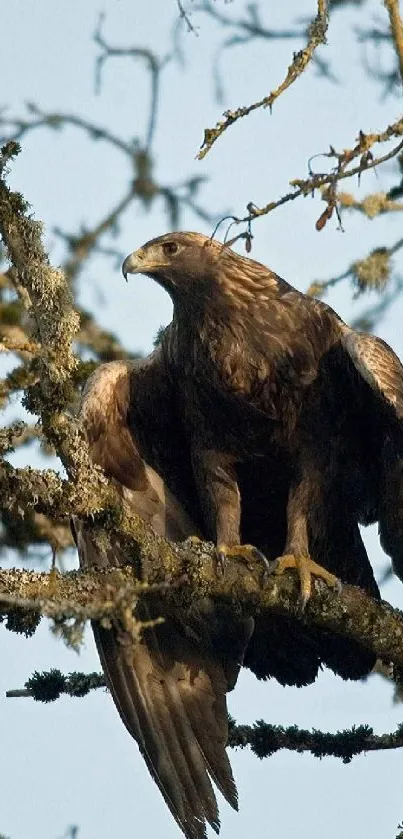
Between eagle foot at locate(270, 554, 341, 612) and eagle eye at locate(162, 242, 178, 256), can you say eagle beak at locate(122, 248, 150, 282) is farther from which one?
eagle foot at locate(270, 554, 341, 612)

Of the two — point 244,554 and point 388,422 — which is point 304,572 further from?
point 388,422

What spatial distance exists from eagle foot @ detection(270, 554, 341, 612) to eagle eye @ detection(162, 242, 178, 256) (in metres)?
1.63

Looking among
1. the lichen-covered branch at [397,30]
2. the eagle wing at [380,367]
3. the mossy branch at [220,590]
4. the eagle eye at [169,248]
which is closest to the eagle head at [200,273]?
the eagle eye at [169,248]

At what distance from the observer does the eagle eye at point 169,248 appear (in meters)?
6.55

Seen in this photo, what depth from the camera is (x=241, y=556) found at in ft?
18.2

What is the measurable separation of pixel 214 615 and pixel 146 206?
7.91 ft

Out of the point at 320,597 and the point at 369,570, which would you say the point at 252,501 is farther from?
the point at 320,597

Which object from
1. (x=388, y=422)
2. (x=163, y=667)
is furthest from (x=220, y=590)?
(x=163, y=667)

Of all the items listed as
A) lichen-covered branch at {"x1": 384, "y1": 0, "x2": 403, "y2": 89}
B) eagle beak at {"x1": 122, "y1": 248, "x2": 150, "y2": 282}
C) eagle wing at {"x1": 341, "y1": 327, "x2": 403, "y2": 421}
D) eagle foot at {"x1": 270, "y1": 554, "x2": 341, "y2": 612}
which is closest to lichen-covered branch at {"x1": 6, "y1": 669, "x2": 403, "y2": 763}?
eagle foot at {"x1": 270, "y1": 554, "x2": 341, "y2": 612}

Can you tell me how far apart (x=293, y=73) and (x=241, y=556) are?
2.14m

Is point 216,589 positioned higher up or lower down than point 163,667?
lower down

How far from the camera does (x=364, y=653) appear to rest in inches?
231

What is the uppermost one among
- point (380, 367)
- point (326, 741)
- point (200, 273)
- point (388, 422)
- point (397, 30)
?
point (397, 30)

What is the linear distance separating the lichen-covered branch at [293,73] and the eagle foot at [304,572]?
1847mm
